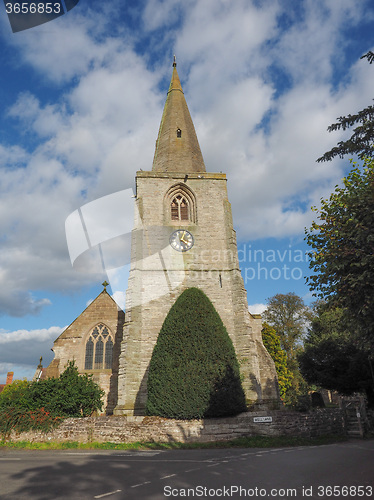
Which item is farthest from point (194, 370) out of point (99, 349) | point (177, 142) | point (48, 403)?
point (177, 142)

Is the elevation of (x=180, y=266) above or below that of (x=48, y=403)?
above

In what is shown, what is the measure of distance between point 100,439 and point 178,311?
651cm

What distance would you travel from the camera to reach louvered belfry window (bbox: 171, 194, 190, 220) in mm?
23391

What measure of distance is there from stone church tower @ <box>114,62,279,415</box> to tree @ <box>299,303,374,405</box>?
25.8 feet

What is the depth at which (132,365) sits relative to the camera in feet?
59.9

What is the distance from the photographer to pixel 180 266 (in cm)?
2145

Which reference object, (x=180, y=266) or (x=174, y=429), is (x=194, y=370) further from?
(x=180, y=266)

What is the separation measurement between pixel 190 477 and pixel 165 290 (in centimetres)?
1358

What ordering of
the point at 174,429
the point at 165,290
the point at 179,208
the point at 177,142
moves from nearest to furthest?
the point at 174,429, the point at 165,290, the point at 179,208, the point at 177,142

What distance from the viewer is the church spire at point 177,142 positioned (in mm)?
25594

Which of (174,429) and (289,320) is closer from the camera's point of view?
(174,429)

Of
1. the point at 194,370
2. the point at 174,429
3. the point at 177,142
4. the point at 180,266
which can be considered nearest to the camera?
the point at 174,429

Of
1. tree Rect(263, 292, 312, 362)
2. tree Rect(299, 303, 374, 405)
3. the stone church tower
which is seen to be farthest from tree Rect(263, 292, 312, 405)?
the stone church tower

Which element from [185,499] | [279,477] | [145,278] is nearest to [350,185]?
[279,477]
